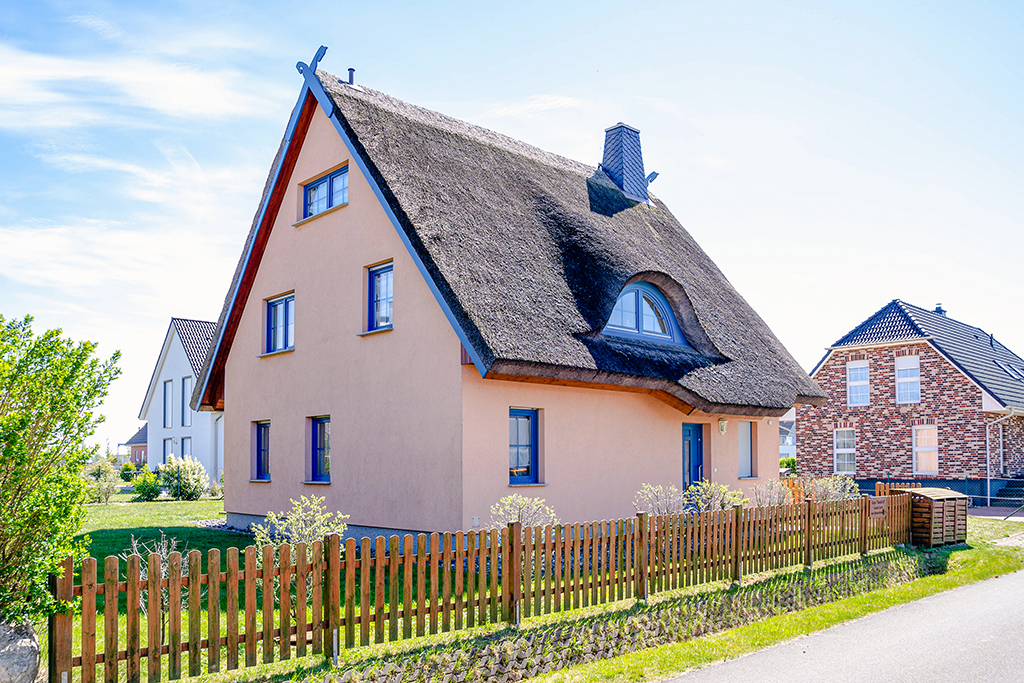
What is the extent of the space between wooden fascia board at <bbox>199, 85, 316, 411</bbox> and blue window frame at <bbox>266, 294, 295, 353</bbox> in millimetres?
850

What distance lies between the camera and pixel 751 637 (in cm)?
821

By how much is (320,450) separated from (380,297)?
325 centimetres

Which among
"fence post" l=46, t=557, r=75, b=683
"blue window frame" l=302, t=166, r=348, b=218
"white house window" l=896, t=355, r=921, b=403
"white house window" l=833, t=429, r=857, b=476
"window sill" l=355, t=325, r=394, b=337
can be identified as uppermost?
"blue window frame" l=302, t=166, r=348, b=218

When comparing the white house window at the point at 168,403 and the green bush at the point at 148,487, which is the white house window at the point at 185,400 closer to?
the white house window at the point at 168,403

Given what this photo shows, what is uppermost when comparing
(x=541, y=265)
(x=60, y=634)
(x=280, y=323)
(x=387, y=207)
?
(x=387, y=207)

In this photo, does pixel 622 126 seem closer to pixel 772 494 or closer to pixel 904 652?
pixel 772 494

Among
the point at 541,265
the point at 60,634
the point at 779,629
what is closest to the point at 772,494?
the point at 541,265

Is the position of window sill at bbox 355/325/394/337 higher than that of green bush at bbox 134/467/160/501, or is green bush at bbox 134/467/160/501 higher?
window sill at bbox 355/325/394/337

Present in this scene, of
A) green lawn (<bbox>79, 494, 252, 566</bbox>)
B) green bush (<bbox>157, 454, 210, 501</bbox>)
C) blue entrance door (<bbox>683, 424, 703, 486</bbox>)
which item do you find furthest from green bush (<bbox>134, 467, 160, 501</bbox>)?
blue entrance door (<bbox>683, 424, 703, 486</bbox>)

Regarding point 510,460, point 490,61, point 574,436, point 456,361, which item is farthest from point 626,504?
point 490,61

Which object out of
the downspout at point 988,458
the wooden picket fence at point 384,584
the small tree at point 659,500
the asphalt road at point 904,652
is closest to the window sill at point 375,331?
the wooden picket fence at point 384,584

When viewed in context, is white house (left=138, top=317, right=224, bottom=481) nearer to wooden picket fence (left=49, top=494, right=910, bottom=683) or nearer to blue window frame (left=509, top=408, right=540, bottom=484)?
blue window frame (left=509, top=408, right=540, bottom=484)

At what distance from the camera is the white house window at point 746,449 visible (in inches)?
696

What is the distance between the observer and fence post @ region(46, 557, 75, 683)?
18.5ft
